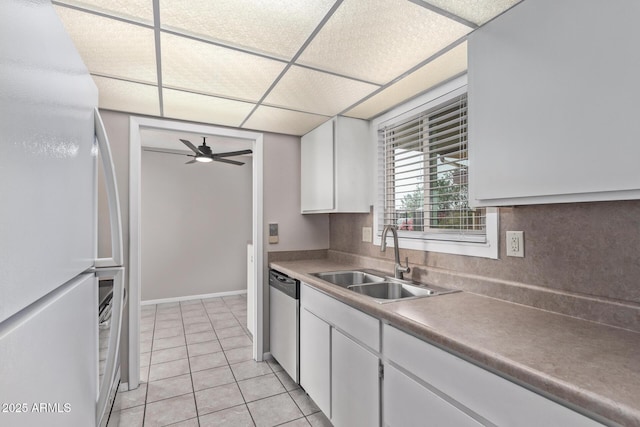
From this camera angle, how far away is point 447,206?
76.4 inches

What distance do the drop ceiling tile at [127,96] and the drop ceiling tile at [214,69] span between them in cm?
23

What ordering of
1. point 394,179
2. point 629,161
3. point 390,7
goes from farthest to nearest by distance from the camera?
1. point 394,179
2. point 390,7
3. point 629,161

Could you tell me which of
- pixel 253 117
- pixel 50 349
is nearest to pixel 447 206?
pixel 253 117

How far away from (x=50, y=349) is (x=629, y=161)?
142 centimetres

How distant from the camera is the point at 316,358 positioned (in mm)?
2004

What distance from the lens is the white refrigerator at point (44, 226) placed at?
1.29 feet

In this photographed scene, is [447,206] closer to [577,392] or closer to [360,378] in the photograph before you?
[360,378]

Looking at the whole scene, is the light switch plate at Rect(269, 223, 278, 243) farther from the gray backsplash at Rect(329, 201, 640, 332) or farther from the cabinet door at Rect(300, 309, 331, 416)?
the gray backsplash at Rect(329, 201, 640, 332)

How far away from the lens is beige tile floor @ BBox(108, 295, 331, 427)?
2.00 metres

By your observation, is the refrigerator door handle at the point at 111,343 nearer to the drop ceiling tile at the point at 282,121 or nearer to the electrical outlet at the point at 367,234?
the drop ceiling tile at the point at 282,121

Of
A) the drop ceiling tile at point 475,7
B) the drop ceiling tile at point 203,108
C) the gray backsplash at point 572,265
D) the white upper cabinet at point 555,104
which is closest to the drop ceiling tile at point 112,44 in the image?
the drop ceiling tile at point 203,108

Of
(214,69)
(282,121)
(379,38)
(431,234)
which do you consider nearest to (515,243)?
(431,234)

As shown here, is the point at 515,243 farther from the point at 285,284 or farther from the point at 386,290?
the point at 285,284

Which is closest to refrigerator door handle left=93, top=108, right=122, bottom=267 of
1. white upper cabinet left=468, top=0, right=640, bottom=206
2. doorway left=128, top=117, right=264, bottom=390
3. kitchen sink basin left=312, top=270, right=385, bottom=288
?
white upper cabinet left=468, top=0, right=640, bottom=206
